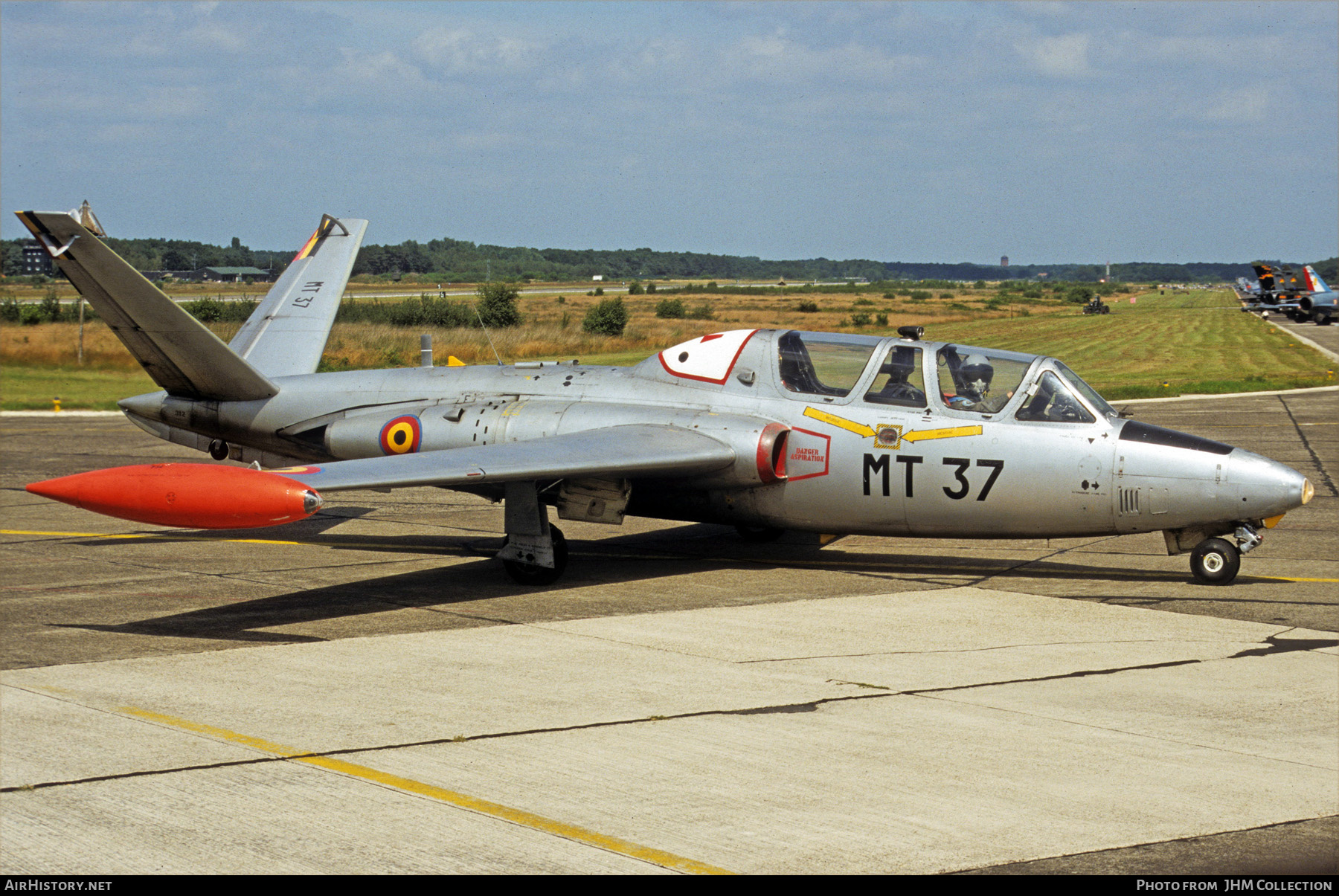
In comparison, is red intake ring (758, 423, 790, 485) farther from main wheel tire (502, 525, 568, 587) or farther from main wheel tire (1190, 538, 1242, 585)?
main wheel tire (1190, 538, 1242, 585)

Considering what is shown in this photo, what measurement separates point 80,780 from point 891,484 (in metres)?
8.13

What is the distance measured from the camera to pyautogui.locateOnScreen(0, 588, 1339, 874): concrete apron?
19.5 feet

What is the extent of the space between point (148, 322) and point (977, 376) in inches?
355

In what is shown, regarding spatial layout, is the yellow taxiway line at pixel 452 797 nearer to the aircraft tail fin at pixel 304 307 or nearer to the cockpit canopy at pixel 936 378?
the cockpit canopy at pixel 936 378

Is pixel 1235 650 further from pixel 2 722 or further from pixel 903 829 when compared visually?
pixel 2 722

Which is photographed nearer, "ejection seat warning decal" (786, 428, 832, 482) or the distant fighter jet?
"ejection seat warning decal" (786, 428, 832, 482)

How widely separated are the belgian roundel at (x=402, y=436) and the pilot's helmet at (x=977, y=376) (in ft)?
19.5

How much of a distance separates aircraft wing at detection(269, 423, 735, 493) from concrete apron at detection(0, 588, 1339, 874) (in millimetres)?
1368

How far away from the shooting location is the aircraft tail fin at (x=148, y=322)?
472 inches

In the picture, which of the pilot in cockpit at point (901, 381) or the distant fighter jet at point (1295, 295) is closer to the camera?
the pilot in cockpit at point (901, 381)

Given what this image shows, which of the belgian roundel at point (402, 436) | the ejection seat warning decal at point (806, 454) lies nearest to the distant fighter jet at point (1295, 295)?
the ejection seat warning decal at point (806, 454)

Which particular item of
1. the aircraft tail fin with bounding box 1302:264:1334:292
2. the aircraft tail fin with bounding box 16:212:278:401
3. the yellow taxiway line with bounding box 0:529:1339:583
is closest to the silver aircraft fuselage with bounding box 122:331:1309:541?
the aircraft tail fin with bounding box 16:212:278:401

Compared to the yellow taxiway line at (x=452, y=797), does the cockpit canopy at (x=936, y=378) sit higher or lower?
higher

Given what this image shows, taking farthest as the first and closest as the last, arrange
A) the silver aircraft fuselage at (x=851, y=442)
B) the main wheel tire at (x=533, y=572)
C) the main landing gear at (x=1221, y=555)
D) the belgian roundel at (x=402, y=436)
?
the belgian roundel at (x=402, y=436), the main wheel tire at (x=533, y=572), the main landing gear at (x=1221, y=555), the silver aircraft fuselage at (x=851, y=442)
